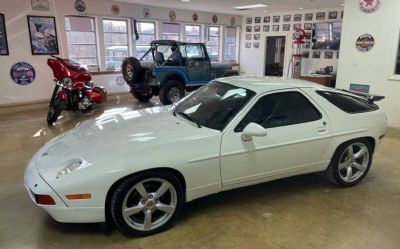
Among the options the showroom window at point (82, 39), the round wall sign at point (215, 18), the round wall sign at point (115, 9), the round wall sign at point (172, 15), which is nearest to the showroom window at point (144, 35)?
the round wall sign at point (172, 15)

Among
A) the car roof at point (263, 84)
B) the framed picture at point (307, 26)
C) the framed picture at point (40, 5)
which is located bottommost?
the car roof at point (263, 84)

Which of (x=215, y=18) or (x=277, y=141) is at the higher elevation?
(x=215, y=18)

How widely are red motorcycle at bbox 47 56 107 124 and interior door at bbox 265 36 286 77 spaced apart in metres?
7.59

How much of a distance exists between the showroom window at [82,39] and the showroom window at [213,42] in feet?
15.8

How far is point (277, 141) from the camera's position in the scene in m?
2.86

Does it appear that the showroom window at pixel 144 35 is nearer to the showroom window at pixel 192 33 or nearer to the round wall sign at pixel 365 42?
the showroom window at pixel 192 33

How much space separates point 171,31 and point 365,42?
6.74 m

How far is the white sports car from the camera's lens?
7.56 feet

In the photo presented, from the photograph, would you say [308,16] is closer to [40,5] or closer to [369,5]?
[369,5]

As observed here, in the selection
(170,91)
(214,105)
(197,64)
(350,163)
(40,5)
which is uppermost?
(40,5)

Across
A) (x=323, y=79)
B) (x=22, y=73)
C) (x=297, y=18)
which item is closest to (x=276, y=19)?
(x=297, y=18)

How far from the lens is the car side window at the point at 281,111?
284 cm

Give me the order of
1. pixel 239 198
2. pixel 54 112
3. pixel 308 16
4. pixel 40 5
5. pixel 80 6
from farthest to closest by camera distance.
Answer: pixel 308 16
pixel 80 6
pixel 40 5
pixel 54 112
pixel 239 198

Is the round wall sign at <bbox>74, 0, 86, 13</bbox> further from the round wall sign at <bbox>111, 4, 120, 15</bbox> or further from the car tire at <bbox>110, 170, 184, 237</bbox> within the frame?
the car tire at <bbox>110, 170, 184, 237</bbox>
